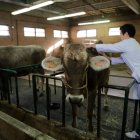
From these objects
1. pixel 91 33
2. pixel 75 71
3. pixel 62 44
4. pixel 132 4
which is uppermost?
pixel 132 4

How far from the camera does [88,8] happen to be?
9430 millimetres

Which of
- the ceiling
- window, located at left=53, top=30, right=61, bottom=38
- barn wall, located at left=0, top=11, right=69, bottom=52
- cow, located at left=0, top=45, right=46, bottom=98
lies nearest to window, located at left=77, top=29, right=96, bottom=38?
the ceiling

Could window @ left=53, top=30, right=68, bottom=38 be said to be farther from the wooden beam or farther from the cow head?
the cow head

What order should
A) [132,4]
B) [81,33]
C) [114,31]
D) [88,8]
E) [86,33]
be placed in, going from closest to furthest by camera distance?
1. [132,4]
2. [88,8]
3. [114,31]
4. [86,33]
5. [81,33]

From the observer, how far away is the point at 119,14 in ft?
34.4

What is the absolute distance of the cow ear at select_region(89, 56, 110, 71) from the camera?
1706mm

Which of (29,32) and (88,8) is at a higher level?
(88,8)

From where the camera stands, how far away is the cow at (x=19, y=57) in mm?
4205

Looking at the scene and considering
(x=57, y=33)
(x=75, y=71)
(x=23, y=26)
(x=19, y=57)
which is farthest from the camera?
(x=57, y=33)

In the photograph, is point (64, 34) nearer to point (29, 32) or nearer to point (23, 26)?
point (29, 32)

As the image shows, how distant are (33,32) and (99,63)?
8484mm

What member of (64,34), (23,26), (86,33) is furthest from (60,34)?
(23,26)

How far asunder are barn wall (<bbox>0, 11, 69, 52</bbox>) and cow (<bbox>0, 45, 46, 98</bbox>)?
3494mm

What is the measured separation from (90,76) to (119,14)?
9770 millimetres
